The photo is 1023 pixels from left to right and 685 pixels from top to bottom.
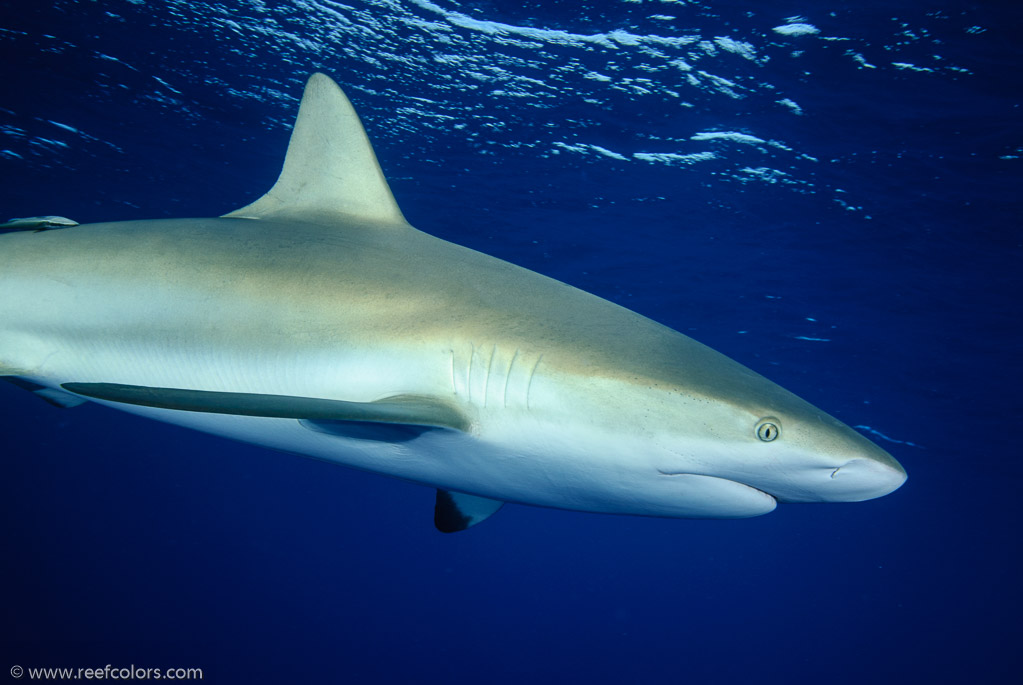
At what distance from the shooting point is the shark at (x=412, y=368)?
6.23ft

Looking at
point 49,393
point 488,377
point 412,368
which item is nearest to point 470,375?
point 488,377

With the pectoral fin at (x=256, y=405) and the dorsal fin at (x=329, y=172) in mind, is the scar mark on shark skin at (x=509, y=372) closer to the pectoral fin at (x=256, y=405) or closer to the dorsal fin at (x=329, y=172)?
the pectoral fin at (x=256, y=405)

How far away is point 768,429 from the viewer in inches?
72.8

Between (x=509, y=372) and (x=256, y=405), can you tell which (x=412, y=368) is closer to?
(x=509, y=372)

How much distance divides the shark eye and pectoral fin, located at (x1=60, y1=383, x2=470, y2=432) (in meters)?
1.07

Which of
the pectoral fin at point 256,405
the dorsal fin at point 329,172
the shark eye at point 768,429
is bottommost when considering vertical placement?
the pectoral fin at point 256,405

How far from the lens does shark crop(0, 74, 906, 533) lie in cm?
190

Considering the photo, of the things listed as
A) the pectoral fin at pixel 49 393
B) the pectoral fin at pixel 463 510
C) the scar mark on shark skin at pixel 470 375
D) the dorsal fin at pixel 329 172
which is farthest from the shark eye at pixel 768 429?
the pectoral fin at pixel 49 393

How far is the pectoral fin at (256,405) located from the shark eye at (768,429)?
1.07 metres

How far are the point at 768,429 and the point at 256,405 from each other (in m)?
1.64

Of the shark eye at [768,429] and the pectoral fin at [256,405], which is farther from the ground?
the shark eye at [768,429]

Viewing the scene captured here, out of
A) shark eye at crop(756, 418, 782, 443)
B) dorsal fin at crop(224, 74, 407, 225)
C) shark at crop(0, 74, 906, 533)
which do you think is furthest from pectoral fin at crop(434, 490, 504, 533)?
shark eye at crop(756, 418, 782, 443)

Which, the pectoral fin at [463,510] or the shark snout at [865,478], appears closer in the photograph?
the shark snout at [865,478]

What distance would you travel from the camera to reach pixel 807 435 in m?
1.82
